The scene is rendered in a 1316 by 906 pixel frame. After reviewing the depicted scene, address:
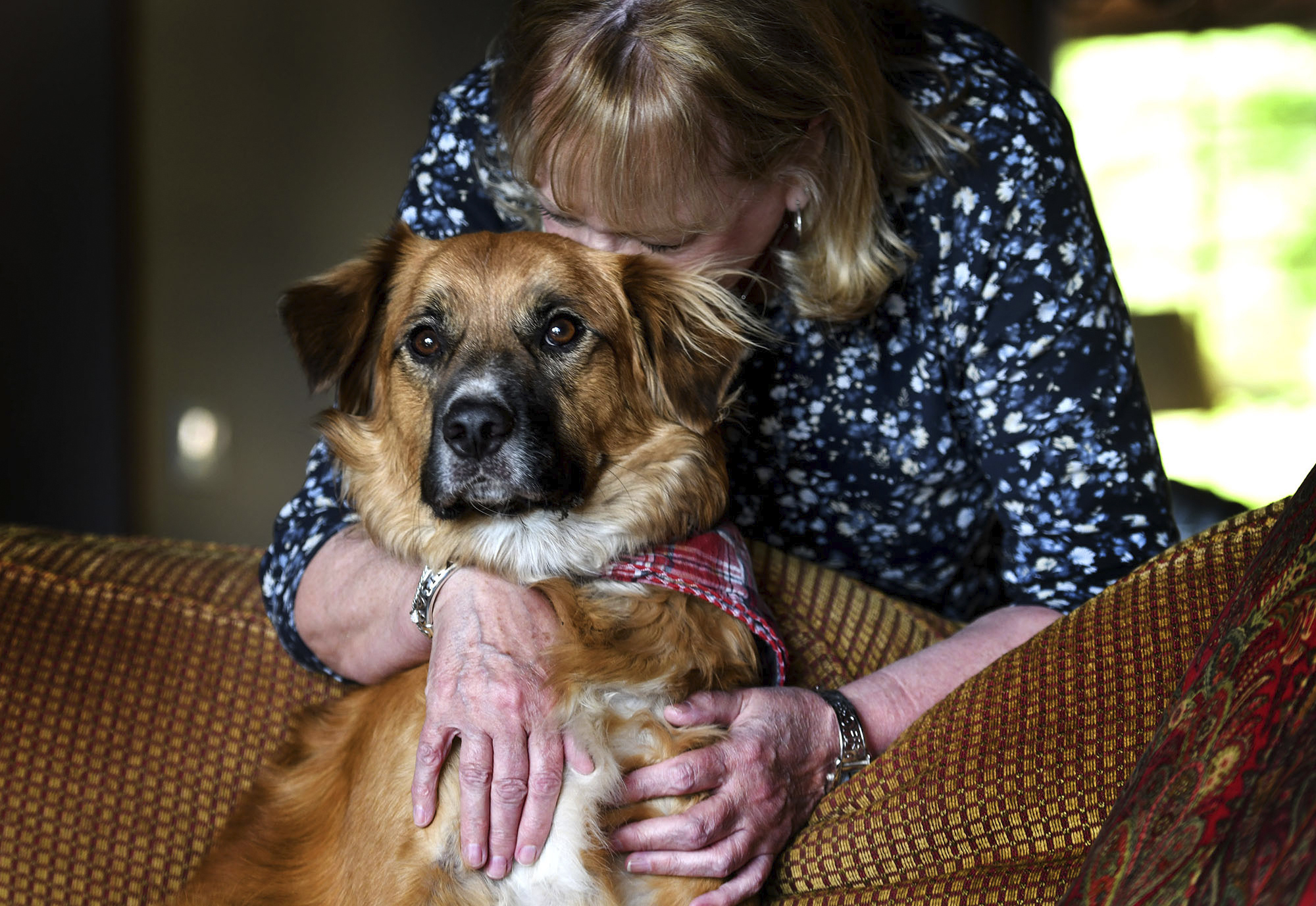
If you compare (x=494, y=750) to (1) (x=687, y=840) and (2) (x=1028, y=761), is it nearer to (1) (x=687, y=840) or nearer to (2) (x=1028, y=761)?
(1) (x=687, y=840)

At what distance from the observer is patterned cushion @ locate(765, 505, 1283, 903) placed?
1067 mm

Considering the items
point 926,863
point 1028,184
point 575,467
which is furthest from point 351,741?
point 1028,184

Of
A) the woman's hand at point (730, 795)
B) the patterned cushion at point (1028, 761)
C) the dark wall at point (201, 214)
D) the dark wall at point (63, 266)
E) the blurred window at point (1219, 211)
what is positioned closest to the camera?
the patterned cushion at point (1028, 761)

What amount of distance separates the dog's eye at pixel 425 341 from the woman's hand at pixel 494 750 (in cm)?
41

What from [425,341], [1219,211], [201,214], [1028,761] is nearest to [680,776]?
[1028,761]

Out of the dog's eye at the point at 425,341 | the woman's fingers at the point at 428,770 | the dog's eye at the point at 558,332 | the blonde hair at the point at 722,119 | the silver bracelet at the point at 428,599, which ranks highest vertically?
the blonde hair at the point at 722,119

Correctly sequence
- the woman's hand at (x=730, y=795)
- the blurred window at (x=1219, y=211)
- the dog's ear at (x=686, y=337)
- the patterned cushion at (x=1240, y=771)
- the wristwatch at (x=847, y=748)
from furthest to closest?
the blurred window at (x=1219, y=211) < the dog's ear at (x=686, y=337) < the wristwatch at (x=847, y=748) < the woman's hand at (x=730, y=795) < the patterned cushion at (x=1240, y=771)

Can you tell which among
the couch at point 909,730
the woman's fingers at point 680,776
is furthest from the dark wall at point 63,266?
the woman's fingers at point 680,776

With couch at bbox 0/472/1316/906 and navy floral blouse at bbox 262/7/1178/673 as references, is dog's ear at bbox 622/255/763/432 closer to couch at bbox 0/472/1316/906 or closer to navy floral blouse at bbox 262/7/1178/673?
navy floral blouse at bbox 262/7/1178/673

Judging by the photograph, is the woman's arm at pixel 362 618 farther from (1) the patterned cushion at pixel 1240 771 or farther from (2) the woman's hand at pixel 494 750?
(1) the patterned cushion at pixel 1240 771

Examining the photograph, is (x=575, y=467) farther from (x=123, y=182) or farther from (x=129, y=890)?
(x=123, y=182)

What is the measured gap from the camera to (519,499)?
50.2 inches

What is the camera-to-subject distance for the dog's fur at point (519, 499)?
1.18 metres

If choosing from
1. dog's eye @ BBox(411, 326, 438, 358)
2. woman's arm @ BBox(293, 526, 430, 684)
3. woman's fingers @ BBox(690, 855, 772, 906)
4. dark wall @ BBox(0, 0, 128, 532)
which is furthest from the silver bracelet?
dark wall @ BBox(0, 0, 128, 532)
